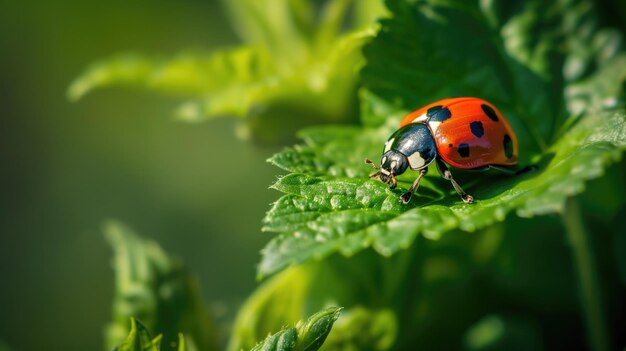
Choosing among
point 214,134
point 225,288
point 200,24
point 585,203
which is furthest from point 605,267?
point 200,24

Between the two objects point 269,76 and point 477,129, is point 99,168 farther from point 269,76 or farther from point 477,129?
point 477,129

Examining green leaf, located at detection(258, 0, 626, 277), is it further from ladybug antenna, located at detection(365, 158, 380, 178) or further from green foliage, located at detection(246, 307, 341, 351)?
green foliage, located at detection(246, 307, 341, 351)

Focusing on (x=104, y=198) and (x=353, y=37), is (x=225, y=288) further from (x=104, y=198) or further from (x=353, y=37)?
A: (x=353, y=37)

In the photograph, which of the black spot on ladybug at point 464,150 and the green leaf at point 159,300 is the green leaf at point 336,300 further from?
the black spot on ladybug at point 464,150

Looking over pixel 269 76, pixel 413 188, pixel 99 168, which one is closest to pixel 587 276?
pixel 413 188

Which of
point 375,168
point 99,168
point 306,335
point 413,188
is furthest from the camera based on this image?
point 99,168

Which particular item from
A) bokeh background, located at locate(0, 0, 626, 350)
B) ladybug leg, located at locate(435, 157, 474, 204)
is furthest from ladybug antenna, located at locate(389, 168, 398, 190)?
bokeh background, located at locate(0, 0, 626, 350)

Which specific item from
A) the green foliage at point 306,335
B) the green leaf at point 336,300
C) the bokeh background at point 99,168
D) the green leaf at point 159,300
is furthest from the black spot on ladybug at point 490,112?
the bokeh background at point 99,168
